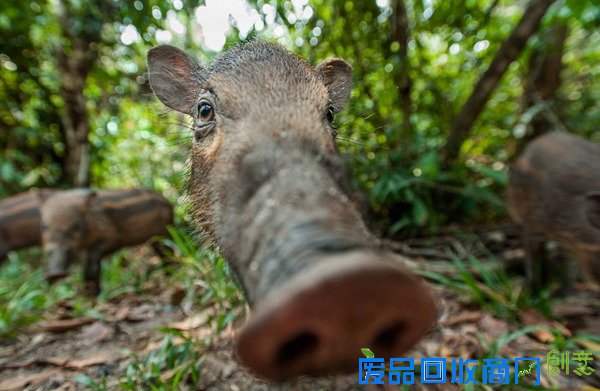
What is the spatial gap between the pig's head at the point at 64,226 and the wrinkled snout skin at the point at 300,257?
3811mm

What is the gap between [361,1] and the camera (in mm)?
4039

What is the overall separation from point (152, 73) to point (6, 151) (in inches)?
218

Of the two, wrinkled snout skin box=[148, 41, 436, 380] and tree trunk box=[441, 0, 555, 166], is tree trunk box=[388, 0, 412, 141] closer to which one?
tree trunk box=[441, 0, 555, 166]

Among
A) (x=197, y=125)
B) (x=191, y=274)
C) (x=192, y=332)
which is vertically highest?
(x=197, y=125)

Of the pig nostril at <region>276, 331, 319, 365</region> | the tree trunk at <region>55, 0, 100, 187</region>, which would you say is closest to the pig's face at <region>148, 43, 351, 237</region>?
the pig nostril at <region>276, 331, 319, 365</region>

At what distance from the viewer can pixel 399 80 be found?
14.8 ft

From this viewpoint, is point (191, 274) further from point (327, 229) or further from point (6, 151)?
point (6, 151)

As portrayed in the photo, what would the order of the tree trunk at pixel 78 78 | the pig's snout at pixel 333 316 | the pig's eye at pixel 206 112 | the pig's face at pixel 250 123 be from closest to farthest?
1. the pig's snout at pixel 333 316
2. the pig's face at pixel 250 123
3. the pig's eye at pixel 206 112
4. the tree trunk at pixel 78 78

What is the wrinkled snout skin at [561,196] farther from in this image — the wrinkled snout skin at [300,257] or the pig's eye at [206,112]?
the pig's eye at [206,112]

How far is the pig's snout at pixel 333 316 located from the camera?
756mm

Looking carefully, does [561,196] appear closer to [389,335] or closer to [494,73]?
[494,73]

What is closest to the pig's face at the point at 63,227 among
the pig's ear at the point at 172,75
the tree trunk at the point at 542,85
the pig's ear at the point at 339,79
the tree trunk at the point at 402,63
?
the pig's ear at the point at 172,75

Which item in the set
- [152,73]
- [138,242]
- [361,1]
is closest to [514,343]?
[152,73]

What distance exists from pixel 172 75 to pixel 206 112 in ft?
3.20
